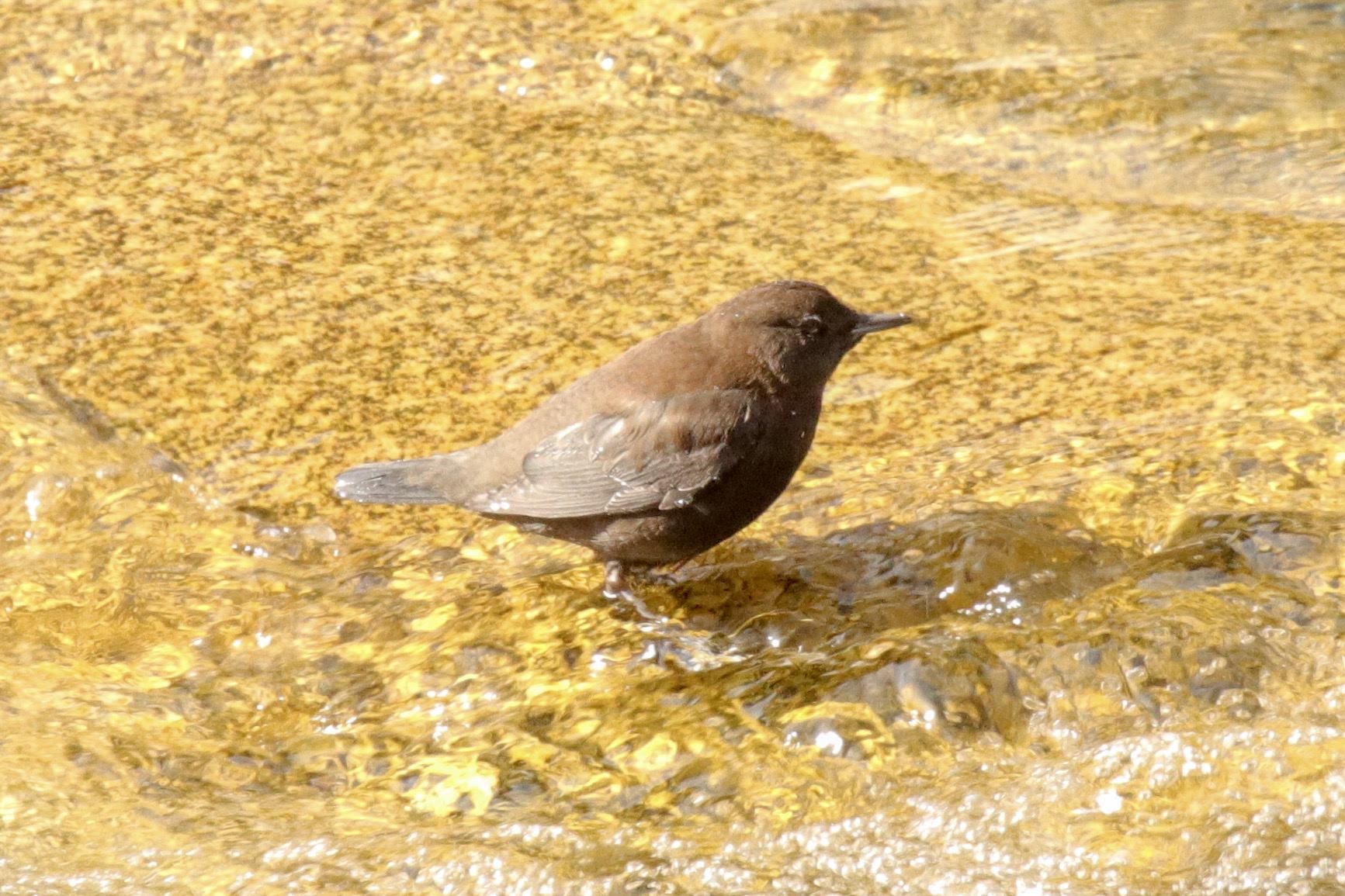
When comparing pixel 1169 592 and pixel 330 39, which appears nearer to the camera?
pixel 1169 592

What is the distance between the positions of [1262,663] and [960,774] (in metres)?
0.81

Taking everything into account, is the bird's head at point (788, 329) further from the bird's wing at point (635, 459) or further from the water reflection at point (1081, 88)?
the water reflection at point (1081, 88)

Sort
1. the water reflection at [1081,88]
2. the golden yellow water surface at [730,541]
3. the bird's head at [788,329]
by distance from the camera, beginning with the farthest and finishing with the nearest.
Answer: the water reflection at [1081,88], the bird's head at [788,329], the golden yellow water surface at [730,541]

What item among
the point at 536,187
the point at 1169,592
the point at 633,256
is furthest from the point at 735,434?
the point at 536,187

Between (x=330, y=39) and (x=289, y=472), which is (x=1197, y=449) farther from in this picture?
(x=330, y=39)

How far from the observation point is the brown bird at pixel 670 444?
13.5 ft

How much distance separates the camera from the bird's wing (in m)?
4.10

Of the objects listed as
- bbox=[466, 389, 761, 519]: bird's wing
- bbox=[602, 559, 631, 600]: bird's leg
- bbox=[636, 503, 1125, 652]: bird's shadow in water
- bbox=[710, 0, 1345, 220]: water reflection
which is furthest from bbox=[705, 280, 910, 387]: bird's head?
bbox=[710, 0, 1345, 220]: water reflection

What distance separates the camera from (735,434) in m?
4.10

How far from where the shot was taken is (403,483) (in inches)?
176

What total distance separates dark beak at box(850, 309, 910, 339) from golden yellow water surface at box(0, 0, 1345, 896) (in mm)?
523

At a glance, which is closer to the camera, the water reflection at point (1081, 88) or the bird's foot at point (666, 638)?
the bird's foot at point (666, 638)

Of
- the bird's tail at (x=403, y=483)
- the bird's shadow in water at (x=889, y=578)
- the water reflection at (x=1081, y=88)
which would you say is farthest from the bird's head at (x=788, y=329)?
the water reflection at (x=1081, y=88)

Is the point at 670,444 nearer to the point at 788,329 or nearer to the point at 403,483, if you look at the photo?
the point at 788,329
